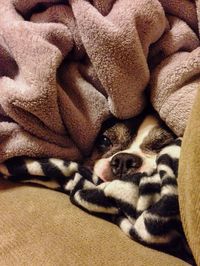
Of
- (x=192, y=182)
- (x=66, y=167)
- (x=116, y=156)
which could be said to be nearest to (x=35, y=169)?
(x=66, y=167)

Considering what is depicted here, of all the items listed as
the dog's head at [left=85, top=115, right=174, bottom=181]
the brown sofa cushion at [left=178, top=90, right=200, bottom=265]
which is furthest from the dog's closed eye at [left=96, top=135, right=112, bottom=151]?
the brown sofa cushion at [left=178, top=90, right=200, bottom=265]

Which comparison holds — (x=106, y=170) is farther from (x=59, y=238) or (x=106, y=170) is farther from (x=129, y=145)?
(x=59, y=238)

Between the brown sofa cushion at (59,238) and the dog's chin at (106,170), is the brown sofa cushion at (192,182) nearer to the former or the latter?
the brown sofa cushion at (59,238)

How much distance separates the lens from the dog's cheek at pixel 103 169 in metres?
0.83

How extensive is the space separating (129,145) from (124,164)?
0.12m

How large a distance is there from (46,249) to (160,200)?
0.18 metres

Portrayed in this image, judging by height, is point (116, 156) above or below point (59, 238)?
below

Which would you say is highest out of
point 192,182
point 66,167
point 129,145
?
point 192,182

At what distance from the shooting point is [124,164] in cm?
84

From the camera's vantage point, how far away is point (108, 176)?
32.9 inches

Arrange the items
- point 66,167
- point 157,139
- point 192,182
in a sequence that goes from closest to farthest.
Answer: point 192,182 → point 66,167 → point 157,139

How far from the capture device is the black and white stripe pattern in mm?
604

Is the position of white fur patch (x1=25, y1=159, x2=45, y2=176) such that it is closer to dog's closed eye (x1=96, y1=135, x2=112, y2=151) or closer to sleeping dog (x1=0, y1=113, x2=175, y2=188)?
sleeping dog (x1=0, y1=113, x2=175, y2=188)

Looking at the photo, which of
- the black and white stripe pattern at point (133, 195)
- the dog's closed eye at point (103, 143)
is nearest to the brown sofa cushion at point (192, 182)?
the black and white stripe pattern at point (133, 195)
